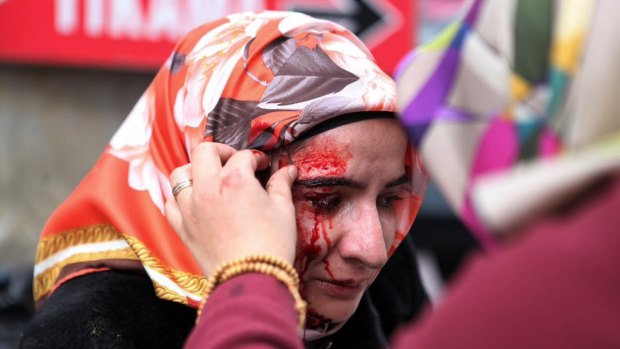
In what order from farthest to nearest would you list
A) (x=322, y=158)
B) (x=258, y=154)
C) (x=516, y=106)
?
(x=322, y=158) < (x=258, y=154) < (x=516, y=106)

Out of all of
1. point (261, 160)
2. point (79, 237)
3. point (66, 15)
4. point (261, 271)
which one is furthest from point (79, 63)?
point (261, 271)

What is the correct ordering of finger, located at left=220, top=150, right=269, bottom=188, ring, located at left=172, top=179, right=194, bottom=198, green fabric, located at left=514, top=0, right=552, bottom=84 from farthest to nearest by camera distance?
ring, located at left=172, top=179, right=194, bottom=198, finger, located at left=220, top=150, right=269, bottom=188, green fabric, located at left=514, top=0, right=552, bottom=84

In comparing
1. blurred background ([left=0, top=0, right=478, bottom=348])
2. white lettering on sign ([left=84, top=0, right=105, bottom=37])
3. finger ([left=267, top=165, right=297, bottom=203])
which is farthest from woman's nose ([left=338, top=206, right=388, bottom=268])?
white lettering on sign ([left=84, top=0, right=105, bottom=37])

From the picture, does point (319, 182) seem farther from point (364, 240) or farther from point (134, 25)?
point (134, 25)

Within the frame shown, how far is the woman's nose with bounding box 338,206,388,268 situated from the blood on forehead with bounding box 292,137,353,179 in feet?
0.27

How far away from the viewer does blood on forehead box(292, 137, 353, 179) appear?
161 centimetres

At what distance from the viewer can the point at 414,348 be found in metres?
0.81

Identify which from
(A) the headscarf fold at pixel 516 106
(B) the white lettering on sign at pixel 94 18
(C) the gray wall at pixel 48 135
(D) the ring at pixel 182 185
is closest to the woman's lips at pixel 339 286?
(D) the ring at pixel 182 185

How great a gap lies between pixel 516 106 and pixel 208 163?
0.60 m

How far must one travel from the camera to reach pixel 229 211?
1.24m

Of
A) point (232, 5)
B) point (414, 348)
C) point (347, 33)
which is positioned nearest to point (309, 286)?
point (347, 33)

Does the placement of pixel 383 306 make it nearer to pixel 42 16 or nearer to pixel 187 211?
pixel 187 211

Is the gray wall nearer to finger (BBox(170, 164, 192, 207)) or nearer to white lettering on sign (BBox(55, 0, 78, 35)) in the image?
white lettering on sign (BBox(55, 0, 78, 35))

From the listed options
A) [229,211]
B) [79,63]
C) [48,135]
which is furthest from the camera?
[48,135]
